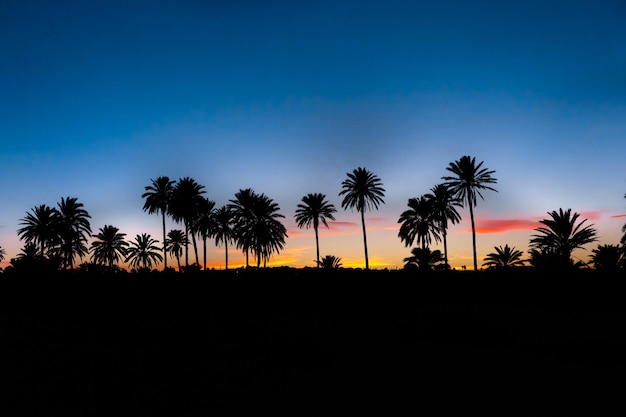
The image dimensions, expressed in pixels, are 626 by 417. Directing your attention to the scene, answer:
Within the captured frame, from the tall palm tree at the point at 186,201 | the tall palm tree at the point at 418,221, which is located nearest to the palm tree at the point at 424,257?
the tall palm tree at the point at 418,221

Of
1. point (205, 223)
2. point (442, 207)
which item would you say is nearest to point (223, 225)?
point (205, 223)

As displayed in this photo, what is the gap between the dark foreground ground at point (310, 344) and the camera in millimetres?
7477

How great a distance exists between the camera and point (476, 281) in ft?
78.7

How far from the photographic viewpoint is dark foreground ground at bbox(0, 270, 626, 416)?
748 centimetres

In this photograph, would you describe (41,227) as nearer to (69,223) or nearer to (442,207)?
(69,223)

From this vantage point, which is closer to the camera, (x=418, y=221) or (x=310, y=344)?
(x=310, y=344)

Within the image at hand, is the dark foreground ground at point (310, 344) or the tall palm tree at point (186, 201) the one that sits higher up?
the tall palm tree at point (186, 201)

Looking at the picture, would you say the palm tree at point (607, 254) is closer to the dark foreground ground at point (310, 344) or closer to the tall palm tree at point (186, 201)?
the dark foreground ground at point (310, 344)

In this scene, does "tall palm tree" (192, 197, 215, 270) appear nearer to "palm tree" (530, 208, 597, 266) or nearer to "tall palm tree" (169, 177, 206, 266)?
"tall palm tree" (169, 177, 206, 266)

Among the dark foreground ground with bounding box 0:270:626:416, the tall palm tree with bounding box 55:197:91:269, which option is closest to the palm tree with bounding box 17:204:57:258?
the tall palm tree with bounding box 55:197:91:269

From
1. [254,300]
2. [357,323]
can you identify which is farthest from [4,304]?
[357,323]

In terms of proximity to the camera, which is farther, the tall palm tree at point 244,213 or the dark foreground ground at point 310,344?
the tall palm tree at point 244,213

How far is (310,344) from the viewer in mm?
12719

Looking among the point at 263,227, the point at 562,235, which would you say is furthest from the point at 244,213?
the point at 562,235
